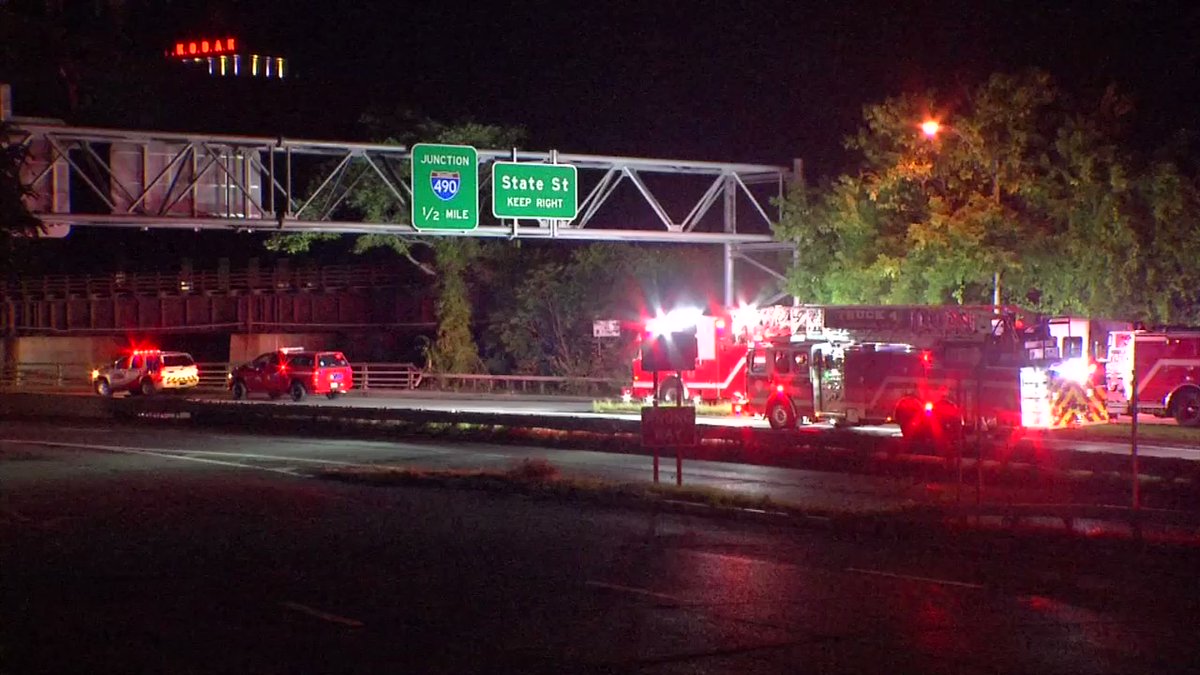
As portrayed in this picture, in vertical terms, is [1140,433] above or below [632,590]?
above

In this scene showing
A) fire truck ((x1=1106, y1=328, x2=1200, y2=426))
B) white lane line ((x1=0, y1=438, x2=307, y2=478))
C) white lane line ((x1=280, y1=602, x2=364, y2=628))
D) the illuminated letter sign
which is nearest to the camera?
white lane line ((x1=280, y1=602, x2=364, y2=628))

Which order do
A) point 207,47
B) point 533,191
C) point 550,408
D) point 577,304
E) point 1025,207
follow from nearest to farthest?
point 1025,207 < point 533,191 < point 550,408 < point 577,304 < point 207,47

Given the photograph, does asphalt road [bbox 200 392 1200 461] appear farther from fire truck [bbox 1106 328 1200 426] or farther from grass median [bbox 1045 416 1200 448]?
fire truck [bbox 1106 328 1200 426]

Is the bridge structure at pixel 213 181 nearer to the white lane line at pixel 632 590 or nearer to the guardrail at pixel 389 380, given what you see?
the guardrail at pixel 389 380

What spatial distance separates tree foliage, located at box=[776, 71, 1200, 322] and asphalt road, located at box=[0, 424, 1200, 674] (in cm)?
2001

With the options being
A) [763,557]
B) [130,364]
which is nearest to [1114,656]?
[763,557]

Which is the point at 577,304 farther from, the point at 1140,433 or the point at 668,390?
the point at 1140,433

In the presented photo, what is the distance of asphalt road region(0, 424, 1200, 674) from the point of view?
1036cm

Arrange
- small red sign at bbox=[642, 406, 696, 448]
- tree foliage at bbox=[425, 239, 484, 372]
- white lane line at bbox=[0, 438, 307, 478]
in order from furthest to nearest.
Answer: tree foliage at bbox=[425, 239, 484, 372] → white lane line at bbox=[0, 438, 307, 478] → small red sign at bbox=[642, 406, 696, 448]

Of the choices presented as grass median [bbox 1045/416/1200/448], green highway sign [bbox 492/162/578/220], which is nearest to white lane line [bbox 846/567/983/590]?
grass median [bbox 1045/416/1200/448]

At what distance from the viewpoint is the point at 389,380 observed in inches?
2365

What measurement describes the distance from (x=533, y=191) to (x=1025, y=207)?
13379mm

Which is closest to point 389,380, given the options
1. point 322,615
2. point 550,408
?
point 550,408

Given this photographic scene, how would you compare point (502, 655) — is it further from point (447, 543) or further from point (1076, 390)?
point (1076, 390)
